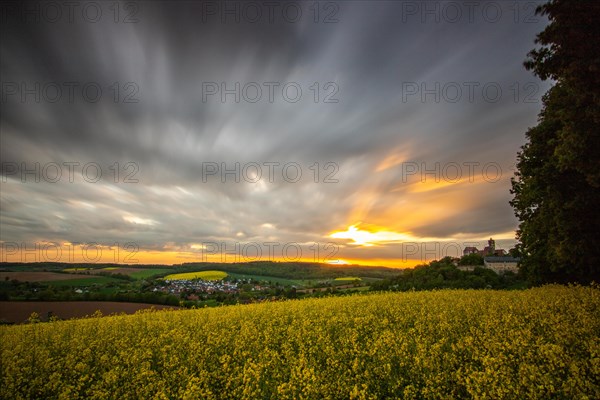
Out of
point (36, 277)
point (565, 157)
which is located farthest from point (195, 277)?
point (565, 157)

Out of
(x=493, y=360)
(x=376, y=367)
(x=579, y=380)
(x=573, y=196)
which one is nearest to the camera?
(x=579, y=380)

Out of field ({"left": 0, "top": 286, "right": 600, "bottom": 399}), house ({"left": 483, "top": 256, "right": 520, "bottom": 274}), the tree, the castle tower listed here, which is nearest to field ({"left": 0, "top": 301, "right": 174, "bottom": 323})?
field ({"left": 0, "top": 286, "right": 600, "bottom": 399})

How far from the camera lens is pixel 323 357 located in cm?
780

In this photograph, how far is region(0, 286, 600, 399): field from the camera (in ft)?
17.5

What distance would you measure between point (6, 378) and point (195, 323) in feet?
21.8

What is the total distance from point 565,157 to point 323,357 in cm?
1416

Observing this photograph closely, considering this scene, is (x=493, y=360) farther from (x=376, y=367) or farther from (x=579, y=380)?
(x=376, y=367)

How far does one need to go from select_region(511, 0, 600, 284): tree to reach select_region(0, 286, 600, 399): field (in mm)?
6657

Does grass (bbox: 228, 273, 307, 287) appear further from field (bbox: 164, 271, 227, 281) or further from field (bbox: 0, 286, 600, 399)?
field (bbox: 0, 286, 600, 399)

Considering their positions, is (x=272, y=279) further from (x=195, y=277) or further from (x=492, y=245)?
(x=492, y=245)

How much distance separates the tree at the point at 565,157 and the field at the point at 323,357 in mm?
6657

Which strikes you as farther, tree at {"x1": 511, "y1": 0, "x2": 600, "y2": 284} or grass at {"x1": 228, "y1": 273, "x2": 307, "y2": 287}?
grass at {"x1": 228, "y1": 273, "x2": 307, "y2": 287}

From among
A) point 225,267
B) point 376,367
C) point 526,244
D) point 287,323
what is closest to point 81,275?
point 225,267

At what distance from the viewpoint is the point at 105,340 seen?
9945 millimetres
